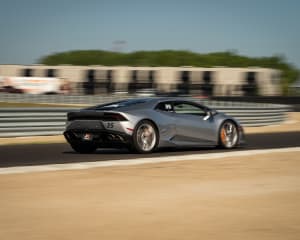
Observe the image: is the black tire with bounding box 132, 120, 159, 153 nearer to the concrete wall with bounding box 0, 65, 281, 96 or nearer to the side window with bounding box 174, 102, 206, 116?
the side window with bounding box 174, 102, 206, 116

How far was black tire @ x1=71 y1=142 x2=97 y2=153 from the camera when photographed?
11.5 metres

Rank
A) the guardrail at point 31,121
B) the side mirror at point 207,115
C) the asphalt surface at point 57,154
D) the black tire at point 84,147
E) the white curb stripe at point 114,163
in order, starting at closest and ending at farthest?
the white curb stripe at point 114,163 < the asphalt surface at point 57,154 < the black tire at point 84,147 < the side mirror at point 207,115 < the guardrail at point 31,121

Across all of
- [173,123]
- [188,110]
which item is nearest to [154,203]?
[173,123]

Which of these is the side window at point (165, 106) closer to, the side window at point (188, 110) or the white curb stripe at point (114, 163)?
the side window at point (188, 110)

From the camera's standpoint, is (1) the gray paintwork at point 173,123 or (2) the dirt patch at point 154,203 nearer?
(2) the dirt patch at point 154,203

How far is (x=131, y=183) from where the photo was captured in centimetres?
765

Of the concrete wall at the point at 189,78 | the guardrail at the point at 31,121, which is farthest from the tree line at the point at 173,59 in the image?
the guardrail at the point at 31,121

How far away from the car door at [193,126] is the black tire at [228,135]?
0.72 ft

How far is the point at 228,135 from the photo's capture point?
12.9 meters

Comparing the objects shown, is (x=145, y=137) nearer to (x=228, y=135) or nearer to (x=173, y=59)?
(x=228, y=135)

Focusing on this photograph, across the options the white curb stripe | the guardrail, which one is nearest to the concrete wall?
the guardrail

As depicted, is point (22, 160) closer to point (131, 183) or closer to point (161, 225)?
point (131, 183)

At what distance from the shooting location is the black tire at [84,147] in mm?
11508

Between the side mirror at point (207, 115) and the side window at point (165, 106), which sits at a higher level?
the side window at point (165, 106)
